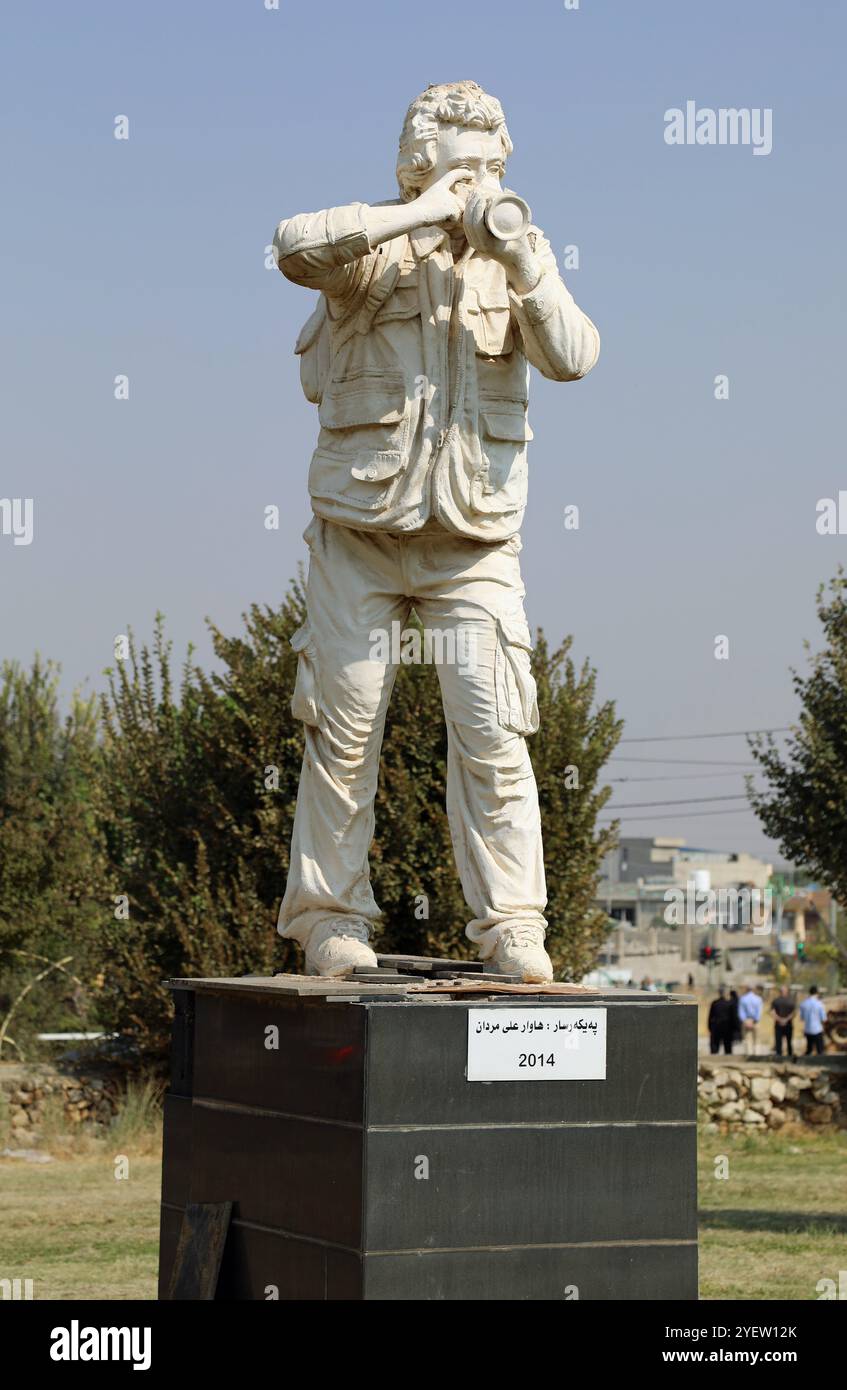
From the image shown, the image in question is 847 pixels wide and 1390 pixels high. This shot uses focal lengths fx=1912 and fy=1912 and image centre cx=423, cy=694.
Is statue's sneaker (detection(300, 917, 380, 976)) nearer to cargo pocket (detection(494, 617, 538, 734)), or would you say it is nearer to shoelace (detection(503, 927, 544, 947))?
shoelace (detection(503, 927, 544, 947))

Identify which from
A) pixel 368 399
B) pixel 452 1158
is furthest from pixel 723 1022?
pixel 452 1158

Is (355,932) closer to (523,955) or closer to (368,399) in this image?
(523,955)

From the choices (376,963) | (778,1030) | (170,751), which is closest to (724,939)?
(778,1030)

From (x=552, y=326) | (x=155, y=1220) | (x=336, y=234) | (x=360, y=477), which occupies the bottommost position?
(x=155, y=1220)

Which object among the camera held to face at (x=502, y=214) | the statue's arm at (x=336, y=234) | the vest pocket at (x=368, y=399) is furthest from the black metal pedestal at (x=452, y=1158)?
the camera held to face at (x=502, y=214)

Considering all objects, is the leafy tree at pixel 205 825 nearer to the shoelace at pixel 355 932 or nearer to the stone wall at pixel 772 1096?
the stone wall at pixel 772 1096

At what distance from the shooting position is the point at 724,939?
9888cm

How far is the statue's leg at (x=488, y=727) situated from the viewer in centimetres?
664

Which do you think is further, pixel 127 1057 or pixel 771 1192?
pixel 127 1057

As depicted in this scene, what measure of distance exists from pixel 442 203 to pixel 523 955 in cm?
258

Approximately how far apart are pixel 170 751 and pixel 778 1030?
39.3 feet

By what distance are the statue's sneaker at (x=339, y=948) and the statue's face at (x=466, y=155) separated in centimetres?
262

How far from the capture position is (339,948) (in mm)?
6691

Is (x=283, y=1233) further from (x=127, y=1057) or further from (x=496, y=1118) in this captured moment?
(x=127, y=1057)
